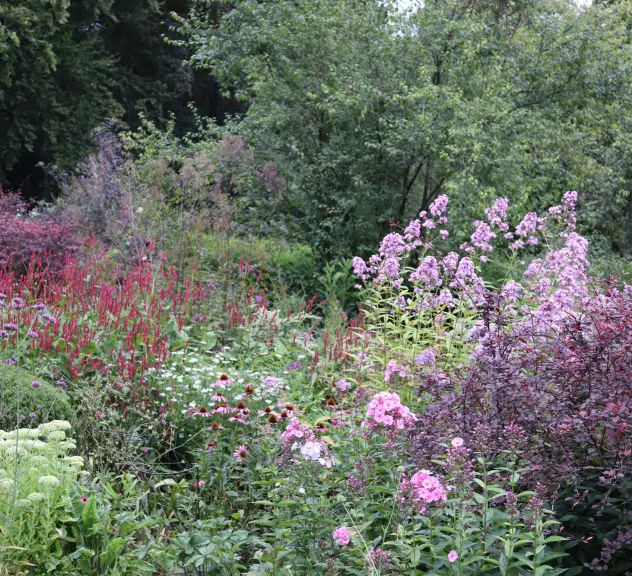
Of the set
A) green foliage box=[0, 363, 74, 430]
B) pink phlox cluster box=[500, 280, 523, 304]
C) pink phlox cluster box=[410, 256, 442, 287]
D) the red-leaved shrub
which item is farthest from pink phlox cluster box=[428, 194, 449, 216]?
the red-leaved shrub

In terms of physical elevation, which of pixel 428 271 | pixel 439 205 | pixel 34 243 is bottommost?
pixel 34 243

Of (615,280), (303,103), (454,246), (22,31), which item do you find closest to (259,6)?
(303,103)

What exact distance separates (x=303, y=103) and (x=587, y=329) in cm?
790

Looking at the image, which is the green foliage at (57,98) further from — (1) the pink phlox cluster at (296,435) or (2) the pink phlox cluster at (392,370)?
(1) the pink phlox cluster at (296,435)

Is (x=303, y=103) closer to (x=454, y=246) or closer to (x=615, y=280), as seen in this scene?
(x=454, y=246)

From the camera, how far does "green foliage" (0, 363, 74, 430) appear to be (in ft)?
14.7

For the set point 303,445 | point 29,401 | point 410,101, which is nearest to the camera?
point 303,445

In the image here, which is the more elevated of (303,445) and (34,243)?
(303,445)

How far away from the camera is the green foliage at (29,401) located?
14.7 ft

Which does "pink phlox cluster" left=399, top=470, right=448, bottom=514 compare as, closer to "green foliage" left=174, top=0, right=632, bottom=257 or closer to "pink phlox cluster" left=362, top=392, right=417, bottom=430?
"pink phlox cluster" left=362, top=392, right=417, bottom=430

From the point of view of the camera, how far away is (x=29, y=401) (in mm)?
4520

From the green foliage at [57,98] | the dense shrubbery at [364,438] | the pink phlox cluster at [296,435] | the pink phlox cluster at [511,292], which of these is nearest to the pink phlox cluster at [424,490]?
the dense shrubbery at [364,438]

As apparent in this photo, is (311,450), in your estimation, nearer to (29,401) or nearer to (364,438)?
(364,438)

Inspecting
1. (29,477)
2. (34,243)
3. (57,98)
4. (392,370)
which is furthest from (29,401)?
(57,98)
